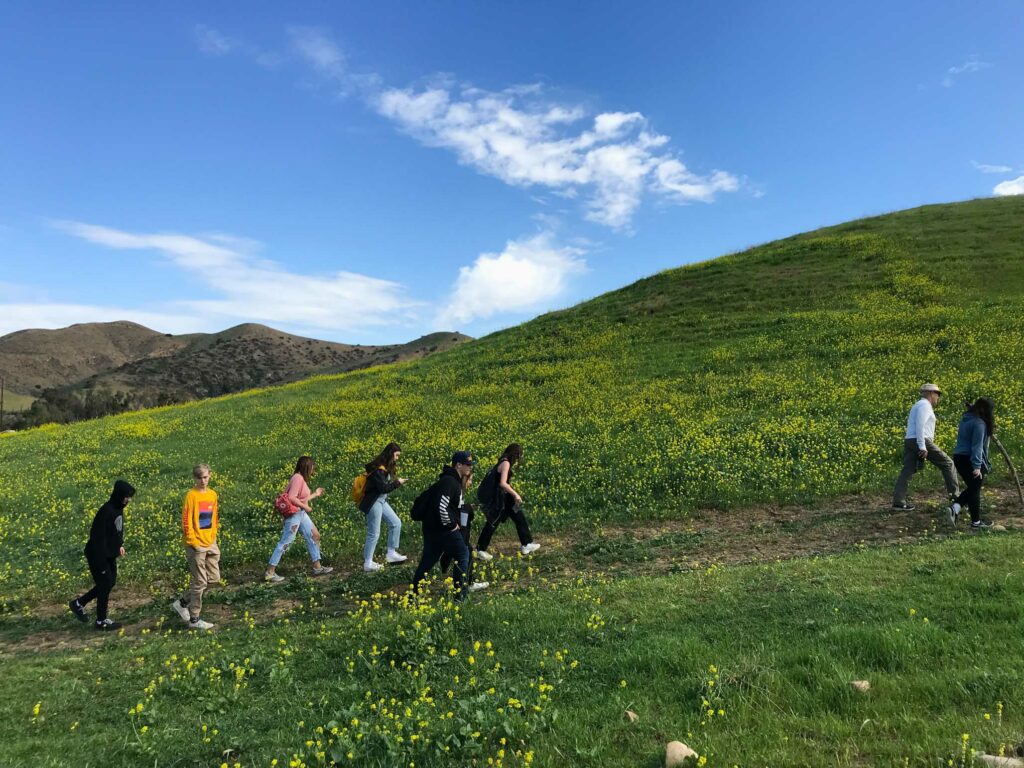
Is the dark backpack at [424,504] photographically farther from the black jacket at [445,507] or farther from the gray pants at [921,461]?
the gray pants at [921,461]

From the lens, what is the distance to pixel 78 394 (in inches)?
3529

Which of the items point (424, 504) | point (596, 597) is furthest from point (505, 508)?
point (596, 597)

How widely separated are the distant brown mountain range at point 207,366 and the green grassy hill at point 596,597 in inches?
2725

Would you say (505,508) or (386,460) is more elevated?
(386,460)

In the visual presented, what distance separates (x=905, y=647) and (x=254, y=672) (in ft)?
21.9

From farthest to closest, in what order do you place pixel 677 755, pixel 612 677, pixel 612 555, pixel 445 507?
pixel 612 555 → pixel 445 507 → pixel 612 677 → pixel 677 755

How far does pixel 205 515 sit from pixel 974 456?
1293 centimetres

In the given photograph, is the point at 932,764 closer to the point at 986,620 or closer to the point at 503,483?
the point at 986,620

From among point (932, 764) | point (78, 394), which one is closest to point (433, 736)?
point (932, 764)

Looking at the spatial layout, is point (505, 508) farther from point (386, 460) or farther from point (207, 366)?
point (207, 366)

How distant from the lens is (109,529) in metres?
9.79

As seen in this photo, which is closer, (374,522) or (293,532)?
(374,522)

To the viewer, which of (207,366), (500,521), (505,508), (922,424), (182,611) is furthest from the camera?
(207,366)

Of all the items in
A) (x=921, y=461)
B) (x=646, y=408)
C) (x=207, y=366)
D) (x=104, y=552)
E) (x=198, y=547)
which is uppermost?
(x=207, y=366)
